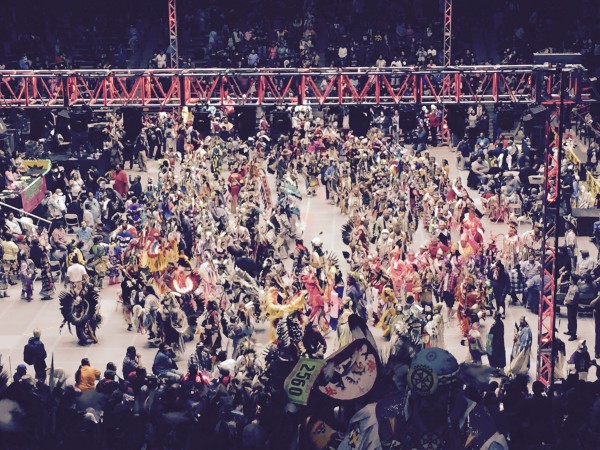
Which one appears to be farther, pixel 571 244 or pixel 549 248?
pixel 571 244

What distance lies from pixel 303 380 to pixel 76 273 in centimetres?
1406

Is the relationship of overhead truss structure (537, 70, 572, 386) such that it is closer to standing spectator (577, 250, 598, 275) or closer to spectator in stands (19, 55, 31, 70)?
standing spectator (577, 250, 598, 275)

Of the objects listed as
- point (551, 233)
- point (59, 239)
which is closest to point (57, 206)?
point (59, 239)

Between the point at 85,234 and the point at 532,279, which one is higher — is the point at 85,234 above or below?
above

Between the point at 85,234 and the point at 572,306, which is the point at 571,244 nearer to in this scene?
the point at 572,306

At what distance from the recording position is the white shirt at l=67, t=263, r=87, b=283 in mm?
27016

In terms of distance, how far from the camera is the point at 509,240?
28531 mm

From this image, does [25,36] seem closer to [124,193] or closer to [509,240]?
[124,193]

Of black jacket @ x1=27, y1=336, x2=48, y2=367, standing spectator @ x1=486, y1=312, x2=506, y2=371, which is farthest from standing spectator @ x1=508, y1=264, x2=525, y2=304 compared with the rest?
black jacket @ x1=27, y1=336, x2=48, y2=367

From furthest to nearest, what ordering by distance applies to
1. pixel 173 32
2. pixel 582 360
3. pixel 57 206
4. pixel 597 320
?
1. pixel 173 32
2. pixel 57 206
3. pixel 597 320
4. pixel 582 360

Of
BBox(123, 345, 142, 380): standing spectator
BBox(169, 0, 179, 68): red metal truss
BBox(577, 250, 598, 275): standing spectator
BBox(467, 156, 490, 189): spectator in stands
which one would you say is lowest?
BBox(123, 345, 142, 380): standing spectator

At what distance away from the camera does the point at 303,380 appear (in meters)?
13.7

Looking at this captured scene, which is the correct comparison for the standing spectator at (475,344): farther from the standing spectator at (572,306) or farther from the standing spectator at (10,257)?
the standing spectator at (10,257)

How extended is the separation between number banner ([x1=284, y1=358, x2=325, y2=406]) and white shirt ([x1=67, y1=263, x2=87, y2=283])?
1382 cm
